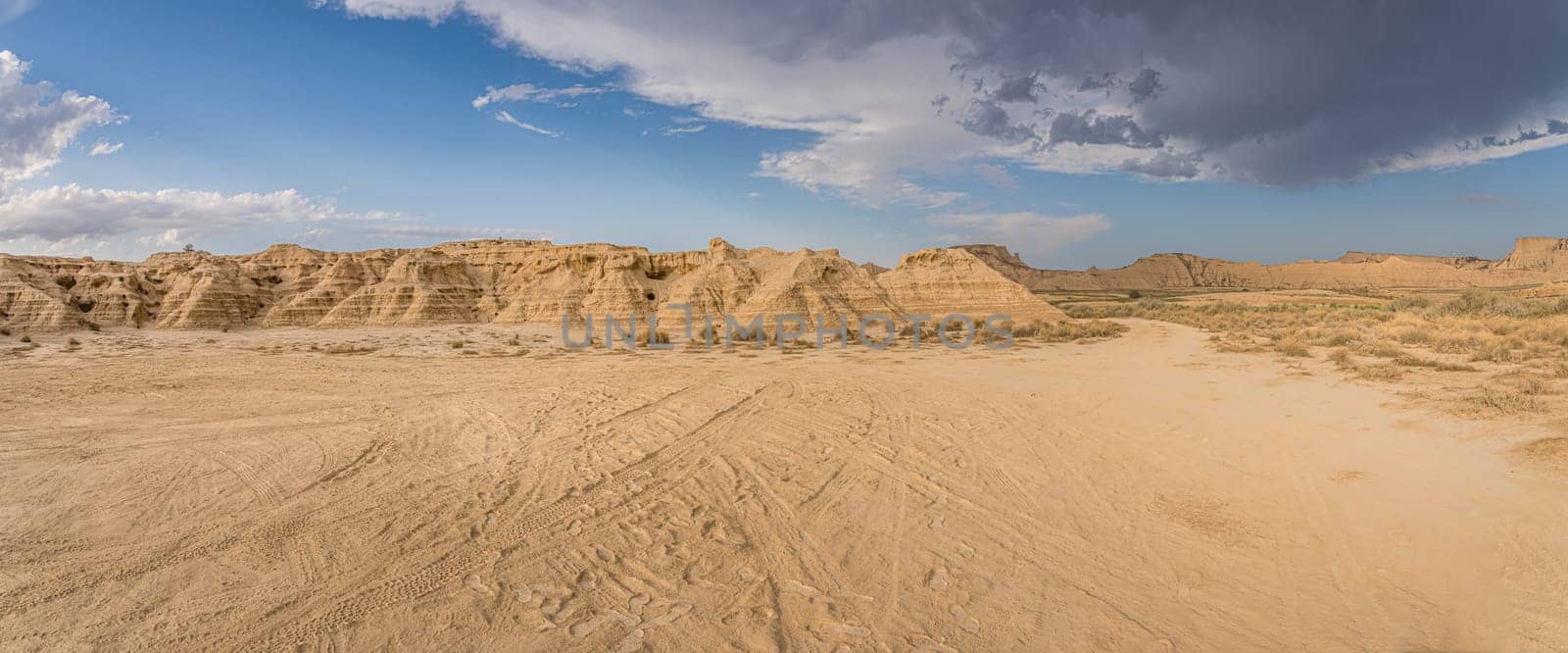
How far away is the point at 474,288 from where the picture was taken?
4319 cm

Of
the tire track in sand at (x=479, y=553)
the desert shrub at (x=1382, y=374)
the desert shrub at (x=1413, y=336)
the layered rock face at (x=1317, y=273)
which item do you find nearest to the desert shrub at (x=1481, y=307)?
the desert shrub at (x=1413, y=336)

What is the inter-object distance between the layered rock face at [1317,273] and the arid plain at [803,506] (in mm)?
101110

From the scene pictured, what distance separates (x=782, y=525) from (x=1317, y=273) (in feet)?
470

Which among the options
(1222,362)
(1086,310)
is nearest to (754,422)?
(1222,362)

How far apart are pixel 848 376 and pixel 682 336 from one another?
1639cm

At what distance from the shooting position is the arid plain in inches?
145

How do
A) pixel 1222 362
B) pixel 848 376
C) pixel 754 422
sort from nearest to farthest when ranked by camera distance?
pixel 754 422 → pixel 848 376 → pixel 1222 362

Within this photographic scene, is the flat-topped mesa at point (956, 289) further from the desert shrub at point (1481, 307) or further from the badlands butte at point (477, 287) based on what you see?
the desert shrub at point (1481, 307)

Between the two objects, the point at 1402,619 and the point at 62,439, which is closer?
the point at 1402,619

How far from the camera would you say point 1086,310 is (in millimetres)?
40688

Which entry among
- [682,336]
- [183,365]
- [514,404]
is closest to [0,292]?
[183,365]

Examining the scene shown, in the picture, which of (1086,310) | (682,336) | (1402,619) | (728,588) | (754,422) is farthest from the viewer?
(1086,310)

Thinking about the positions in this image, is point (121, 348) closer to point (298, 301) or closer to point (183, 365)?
point (183, 365)

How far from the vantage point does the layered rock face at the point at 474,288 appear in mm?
33125
